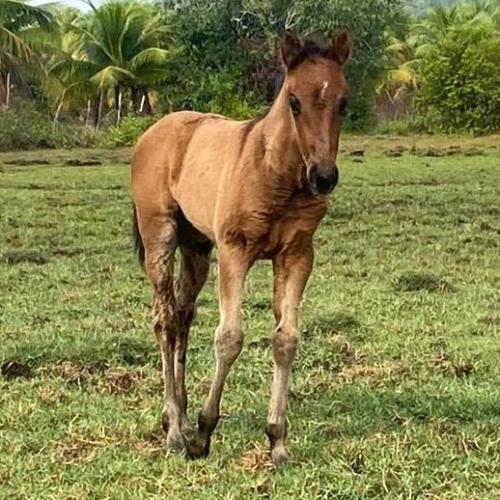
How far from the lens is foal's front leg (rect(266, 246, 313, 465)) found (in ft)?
15.6

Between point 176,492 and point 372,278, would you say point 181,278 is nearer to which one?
point 176,492

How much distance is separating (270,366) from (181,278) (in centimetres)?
122

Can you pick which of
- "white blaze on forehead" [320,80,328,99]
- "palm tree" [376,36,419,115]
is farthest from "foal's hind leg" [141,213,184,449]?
"palm tree" [376,36,419,115]

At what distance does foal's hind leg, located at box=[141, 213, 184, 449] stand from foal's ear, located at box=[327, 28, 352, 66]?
1.48m

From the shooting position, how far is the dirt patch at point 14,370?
6.41m

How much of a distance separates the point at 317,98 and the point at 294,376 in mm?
2531

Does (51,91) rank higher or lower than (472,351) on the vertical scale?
lower

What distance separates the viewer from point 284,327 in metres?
4.80

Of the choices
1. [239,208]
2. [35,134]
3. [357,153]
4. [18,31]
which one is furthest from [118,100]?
[239,208]

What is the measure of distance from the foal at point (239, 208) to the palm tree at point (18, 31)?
24.9 metres

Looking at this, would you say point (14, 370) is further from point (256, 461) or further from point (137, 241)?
point (256, 461)

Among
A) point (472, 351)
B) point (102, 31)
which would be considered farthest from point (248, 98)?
point (472, 351)

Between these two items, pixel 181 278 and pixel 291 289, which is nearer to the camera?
pixel 291 289

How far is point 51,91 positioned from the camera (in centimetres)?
3388
